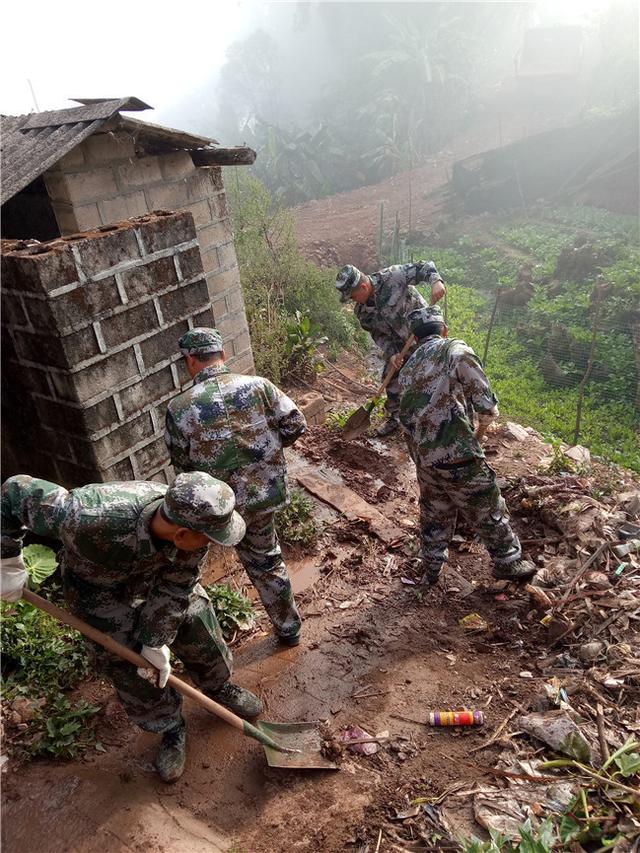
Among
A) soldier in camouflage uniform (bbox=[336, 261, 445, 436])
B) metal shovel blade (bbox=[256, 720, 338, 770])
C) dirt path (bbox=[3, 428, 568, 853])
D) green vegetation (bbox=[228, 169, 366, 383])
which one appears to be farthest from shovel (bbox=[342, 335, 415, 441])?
metal shovel blade (bbox=[256, 720, 338, 770])

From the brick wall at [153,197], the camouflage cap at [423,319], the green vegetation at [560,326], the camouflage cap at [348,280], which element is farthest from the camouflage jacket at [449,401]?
the green vegetation at [560,326]

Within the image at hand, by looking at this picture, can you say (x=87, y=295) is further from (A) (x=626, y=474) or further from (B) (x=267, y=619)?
(A) (x=626, y=474)

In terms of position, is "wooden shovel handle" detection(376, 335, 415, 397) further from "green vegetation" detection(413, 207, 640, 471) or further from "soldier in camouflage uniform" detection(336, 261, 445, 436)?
"green vegetation" detection(413, 207, 640, 471)

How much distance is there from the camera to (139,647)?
277 centimetres

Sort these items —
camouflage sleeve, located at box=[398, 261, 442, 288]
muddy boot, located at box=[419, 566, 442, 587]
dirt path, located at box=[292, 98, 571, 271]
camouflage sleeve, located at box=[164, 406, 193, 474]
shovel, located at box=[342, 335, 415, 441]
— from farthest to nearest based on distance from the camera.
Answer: dirt path, located at box=[292, 98, 571, 271] < shovel, located at box=[342, 335, 415, 441] < camouflage sleeve, located at box=[398, 261, 442, 288] < muddy boot, located at box=[419, 566, 442, 587] < camouflage sleeve, located at box=[164, 406, 193, 474]

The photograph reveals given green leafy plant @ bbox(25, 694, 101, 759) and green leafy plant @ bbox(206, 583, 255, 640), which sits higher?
green leafy plant @ bbox(25, 694, 101, 759)

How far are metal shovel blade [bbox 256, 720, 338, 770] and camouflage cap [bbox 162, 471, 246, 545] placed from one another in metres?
1.31

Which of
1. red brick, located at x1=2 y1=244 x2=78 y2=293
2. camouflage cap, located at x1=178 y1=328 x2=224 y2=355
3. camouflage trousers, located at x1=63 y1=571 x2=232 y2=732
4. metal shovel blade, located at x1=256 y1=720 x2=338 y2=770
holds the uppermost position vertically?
red brick, located at x1=2 y1=244 x2=78 y2=293

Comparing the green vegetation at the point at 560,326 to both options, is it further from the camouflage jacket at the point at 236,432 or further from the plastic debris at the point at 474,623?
the camouflage jacket at the point at 236,432

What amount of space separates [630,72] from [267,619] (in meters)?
28.3

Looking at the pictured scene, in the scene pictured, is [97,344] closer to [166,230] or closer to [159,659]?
[166,230]

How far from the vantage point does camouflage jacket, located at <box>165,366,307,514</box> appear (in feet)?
11.0

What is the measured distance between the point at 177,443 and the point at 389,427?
3420 millimetres

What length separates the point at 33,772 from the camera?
279cm
